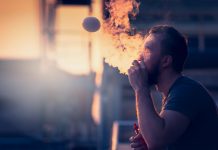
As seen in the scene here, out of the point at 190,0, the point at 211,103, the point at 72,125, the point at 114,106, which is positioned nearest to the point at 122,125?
the point at 114,106

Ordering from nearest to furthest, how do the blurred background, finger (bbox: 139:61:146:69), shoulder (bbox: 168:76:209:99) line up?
1. shoulder (bbox: 168:76:209:99)
2. finger (bbox: 139:61:146:69)
3. the blurred background

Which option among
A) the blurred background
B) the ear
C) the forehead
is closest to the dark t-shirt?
the ear

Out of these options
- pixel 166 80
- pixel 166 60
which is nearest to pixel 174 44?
pixel 166 60

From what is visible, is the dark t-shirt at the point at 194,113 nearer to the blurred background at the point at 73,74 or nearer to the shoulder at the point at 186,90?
the shoulder at the point at 186,90

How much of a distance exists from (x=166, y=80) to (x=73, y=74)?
1435cm

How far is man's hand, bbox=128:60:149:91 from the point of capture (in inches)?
119

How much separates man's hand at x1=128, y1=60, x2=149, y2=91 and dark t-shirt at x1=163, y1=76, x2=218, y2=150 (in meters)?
0.15

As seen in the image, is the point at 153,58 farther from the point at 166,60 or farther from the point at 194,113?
the point at 194,113

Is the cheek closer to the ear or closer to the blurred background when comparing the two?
the ear

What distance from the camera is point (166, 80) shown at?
10.2ft

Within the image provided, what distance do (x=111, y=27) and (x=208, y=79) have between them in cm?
871

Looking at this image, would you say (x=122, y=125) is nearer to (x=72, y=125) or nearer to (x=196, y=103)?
(x=196, y=103)

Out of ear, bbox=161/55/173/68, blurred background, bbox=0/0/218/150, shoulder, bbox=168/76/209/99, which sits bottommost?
blurred background, bbox=0/0/218/150

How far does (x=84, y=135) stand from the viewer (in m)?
14.2
